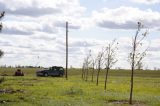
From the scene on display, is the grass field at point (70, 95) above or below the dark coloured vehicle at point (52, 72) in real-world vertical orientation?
below

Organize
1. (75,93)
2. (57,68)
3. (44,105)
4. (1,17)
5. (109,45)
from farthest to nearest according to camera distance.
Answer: (57,68), (109,45), (75,93), (1,17), (44,105)

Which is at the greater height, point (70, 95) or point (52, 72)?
A: point (52, 72)

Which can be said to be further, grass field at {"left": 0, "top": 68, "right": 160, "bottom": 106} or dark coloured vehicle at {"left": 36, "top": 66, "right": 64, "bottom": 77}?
dark coloured vehicle at {"left": 36, "top": 66, "right": 64, "bottom": 77}

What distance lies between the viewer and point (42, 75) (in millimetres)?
88875

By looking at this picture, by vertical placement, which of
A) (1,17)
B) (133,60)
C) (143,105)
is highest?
(1,17)

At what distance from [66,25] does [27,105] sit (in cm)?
5794

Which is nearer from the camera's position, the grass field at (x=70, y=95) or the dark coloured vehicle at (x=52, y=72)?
the grass field at (x=70, y=95)

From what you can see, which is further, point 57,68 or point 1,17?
Result: point 57,68

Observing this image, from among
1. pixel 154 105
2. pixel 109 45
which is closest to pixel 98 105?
pixel 154 105

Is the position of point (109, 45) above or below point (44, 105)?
above

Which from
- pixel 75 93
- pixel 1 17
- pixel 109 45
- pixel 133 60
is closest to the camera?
pixel 1 17

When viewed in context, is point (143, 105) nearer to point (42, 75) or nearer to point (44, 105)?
point (44, 105)

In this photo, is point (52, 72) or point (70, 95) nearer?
point (70, 95)

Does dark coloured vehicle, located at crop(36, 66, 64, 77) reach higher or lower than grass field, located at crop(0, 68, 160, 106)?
higher
